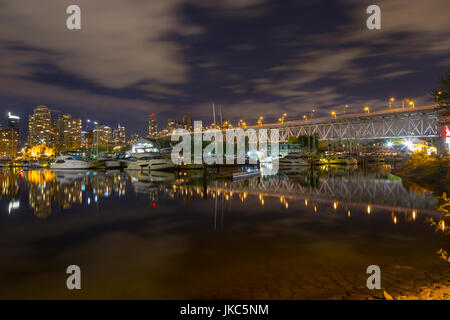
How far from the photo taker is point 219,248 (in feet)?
36.5

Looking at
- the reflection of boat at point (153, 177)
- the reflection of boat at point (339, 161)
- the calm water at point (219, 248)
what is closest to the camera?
the calm water at point (219, 248)

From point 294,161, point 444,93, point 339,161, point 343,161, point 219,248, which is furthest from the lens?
point 339,161

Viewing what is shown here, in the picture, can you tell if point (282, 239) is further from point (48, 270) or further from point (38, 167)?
point (38, 167)

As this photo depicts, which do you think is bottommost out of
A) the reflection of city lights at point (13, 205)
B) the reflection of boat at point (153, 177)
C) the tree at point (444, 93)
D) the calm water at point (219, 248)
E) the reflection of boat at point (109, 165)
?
the calm water at point (219, 248)

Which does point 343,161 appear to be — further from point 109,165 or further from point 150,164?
point 109,165

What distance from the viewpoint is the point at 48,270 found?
30.0ft

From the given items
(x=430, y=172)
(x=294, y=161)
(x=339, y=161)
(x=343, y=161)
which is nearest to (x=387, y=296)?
(x=430, y=172)

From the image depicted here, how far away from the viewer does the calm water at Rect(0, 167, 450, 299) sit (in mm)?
7695

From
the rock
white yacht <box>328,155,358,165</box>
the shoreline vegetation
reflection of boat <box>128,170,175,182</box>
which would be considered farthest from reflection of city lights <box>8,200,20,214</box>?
white yacht <box>328,155,358,165</box>

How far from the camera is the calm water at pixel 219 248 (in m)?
7.70

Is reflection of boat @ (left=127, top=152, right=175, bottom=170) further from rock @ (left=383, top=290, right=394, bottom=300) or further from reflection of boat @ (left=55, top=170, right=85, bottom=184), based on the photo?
rock @ (left=383, top=290, right=394, bottom=300)

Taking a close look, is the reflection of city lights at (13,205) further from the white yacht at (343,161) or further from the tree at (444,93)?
the white yacht at (343,161)

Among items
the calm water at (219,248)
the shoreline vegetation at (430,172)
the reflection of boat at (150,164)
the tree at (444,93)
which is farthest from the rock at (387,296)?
the reflection of boat at (150,164)
